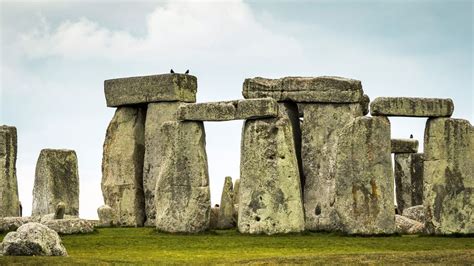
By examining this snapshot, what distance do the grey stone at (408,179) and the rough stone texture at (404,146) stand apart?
215mm

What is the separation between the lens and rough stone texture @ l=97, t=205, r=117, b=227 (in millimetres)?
42312

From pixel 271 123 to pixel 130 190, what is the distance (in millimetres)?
9593

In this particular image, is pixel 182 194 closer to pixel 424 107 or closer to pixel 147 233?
pixel 147 233

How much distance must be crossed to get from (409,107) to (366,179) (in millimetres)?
2333

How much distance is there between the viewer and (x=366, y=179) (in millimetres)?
34719

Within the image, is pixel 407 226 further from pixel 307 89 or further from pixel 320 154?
pixel 307 89

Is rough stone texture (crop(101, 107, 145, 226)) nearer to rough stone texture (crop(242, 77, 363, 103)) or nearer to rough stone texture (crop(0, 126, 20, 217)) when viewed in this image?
rough stone texture (crop(0, 126, 20, 217))

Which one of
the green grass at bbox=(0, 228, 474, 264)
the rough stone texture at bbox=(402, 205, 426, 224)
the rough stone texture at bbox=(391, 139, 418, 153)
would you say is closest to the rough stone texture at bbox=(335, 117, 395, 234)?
the green grass at bbox=(0, 228, 474, 264)

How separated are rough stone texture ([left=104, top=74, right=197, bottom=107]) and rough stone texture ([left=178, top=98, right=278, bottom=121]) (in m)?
5.32

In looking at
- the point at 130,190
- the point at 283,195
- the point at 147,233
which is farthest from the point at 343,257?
the point at 130,190

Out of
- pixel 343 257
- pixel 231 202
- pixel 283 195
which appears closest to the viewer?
pixel 343 257

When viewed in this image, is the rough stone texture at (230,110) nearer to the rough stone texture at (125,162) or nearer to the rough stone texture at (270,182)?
the rough stone texture at (270,182)

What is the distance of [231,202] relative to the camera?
3856 cm

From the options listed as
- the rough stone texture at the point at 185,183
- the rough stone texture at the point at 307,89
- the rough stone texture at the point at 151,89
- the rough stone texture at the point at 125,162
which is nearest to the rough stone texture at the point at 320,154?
the rough stone texture at the point at 307,89
